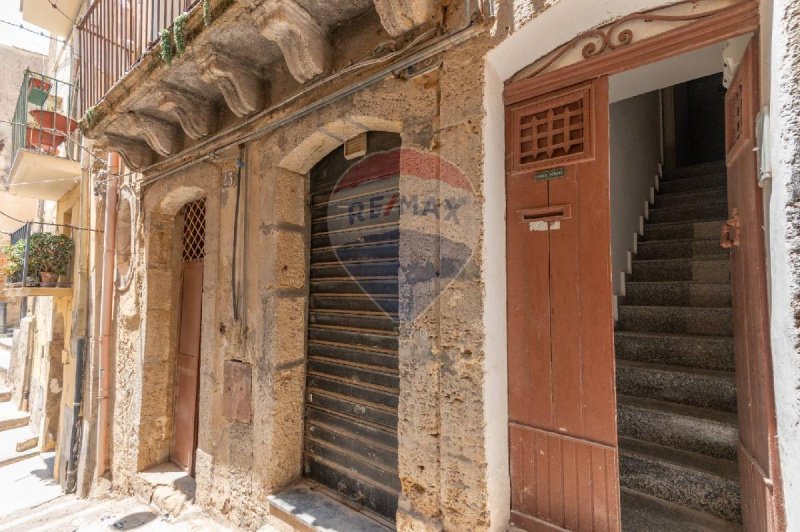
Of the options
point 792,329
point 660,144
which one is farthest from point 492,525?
point 660,144

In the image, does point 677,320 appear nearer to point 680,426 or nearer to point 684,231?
point 680,426

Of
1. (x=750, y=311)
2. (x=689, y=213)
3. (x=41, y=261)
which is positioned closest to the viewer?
(x=750, y=311)

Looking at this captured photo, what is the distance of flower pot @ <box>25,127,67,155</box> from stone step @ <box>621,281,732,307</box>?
30.9 ft

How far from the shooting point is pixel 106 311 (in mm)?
5355

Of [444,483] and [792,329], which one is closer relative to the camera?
[792,329]

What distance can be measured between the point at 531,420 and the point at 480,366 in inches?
17.2

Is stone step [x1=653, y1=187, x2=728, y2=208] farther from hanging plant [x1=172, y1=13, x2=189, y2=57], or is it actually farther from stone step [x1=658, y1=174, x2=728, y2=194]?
hanging plant [x1=172, y1=13, x2=189, y2=57]

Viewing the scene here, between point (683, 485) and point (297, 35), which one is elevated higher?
point (297, 35)

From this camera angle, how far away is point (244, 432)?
10.9 feet

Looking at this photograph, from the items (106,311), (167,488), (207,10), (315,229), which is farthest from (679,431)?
(106,311)

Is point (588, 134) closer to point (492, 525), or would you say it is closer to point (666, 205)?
point (492, 525)

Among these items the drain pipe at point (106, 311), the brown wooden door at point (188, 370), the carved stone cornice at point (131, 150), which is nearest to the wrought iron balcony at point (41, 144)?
the drain pipe at point (106, 311)

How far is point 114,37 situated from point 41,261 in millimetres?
4357

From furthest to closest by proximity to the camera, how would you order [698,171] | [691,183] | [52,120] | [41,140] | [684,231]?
[52,120] → [41,140] → [698,171] → [691,183] → [684,231]
